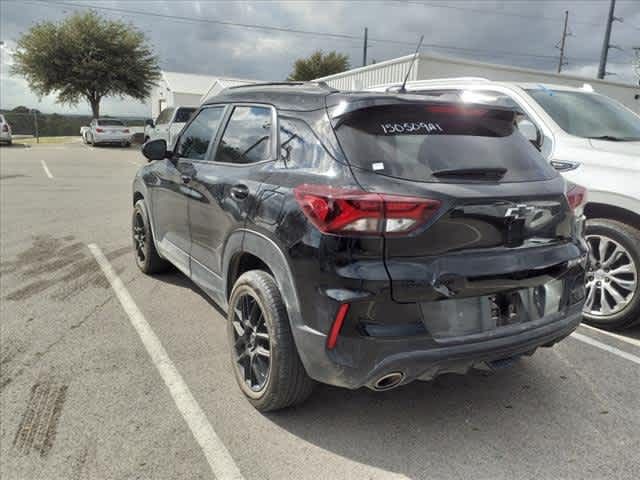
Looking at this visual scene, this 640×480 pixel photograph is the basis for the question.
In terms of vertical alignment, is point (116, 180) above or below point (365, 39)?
below

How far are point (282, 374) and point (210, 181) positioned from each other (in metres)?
1.45

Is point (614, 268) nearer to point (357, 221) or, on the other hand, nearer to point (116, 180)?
point (357, 221)

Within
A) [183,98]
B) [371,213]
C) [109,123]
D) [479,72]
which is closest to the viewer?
[371,213]

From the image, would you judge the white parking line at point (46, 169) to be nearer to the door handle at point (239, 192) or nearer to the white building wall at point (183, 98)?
the door handle at point (239, 192)

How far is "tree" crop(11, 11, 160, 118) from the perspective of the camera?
31516mm

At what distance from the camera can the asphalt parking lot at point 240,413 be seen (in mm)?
2553

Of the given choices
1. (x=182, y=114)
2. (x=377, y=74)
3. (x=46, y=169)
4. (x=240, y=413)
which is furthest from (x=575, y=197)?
(x=182, y=114)

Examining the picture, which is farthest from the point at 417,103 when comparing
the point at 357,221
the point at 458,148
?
the point at 357,221

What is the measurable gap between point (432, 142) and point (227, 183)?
4.31ft

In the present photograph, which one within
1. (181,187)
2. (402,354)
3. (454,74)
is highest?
(454,74)

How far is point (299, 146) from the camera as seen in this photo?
2770mm

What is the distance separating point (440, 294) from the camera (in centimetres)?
236

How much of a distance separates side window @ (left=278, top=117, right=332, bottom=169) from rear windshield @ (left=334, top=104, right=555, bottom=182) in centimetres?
14

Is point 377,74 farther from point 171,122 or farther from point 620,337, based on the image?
point 620,337
